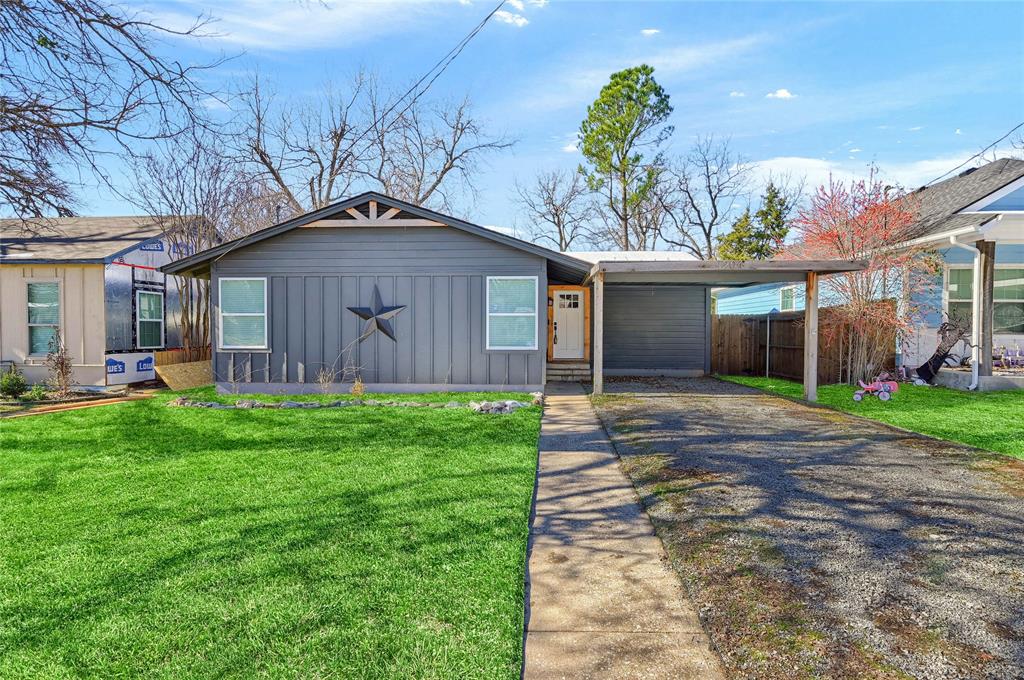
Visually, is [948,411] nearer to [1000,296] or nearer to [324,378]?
[1000,296]

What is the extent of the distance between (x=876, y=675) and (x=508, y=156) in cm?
2693

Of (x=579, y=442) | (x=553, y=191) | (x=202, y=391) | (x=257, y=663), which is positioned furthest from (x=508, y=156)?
(x=257, y=663)

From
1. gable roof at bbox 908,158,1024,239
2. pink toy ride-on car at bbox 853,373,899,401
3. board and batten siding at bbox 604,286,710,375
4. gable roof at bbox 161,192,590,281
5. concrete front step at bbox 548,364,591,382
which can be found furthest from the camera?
board and batten siding at bbox 604,286,710,375

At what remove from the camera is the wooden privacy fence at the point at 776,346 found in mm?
11938

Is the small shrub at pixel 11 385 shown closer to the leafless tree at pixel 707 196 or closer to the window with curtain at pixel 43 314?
the window with curtain at pixel 43 314

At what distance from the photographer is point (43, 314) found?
12.0m

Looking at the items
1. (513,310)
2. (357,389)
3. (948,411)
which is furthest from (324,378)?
(948,411)

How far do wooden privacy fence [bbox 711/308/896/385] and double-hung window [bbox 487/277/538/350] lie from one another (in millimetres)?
6093

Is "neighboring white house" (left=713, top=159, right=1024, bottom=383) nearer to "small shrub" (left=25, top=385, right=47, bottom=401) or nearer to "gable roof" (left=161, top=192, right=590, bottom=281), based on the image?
"gable roof" (left=161, top=192, right=590, bottom=281)

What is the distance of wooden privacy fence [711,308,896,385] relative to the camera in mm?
11938

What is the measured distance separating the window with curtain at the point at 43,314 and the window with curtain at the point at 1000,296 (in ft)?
62.6

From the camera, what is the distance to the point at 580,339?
49.1ft

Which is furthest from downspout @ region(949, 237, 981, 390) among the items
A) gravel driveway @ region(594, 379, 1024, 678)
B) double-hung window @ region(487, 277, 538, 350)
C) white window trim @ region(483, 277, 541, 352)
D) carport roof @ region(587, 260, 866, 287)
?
A: double-hung window @ region(487, 277, 538, 350)

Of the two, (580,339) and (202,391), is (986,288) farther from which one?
(202,391)
